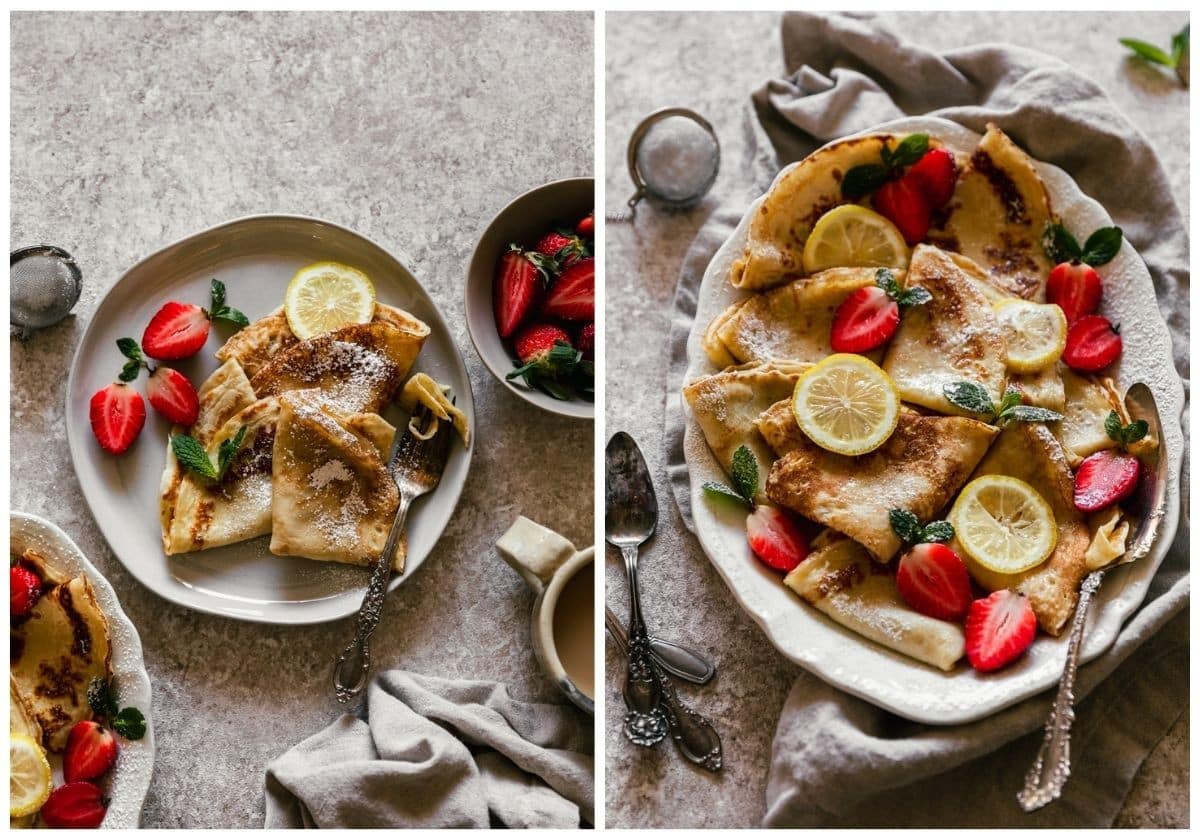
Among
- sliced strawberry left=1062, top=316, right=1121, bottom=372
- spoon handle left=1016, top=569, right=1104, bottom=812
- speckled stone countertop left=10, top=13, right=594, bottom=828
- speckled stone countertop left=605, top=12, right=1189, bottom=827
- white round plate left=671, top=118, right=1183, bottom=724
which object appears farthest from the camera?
speckled stone countertop left=10, top=13, right=594, bottom=828

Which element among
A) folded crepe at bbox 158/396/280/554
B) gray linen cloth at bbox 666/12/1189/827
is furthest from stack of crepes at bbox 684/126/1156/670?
folded crepe at bbox 158/396/280/554

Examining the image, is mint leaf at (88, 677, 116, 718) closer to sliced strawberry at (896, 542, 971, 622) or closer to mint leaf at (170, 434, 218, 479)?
mint leaf at (170, 434, 218, 479)

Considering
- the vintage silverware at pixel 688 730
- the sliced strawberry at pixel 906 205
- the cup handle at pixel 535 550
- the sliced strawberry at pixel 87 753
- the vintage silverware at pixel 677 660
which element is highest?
the sliced strawberry at pixel 906 205

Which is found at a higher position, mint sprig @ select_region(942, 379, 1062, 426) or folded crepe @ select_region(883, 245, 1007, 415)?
folded crepe @ select_region(883, 245, 1007, 415)

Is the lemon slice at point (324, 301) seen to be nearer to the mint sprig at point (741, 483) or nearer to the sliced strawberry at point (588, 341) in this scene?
the sliced strawberry at point (588, 341)

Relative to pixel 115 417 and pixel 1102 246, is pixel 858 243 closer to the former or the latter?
pixel 1102 246

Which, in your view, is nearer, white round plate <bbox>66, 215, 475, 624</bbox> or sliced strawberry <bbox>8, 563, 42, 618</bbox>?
sliced strawberry <bbox>8, 563, 42, 618</bbox>

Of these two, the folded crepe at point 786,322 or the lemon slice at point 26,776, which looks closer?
the lemon slice at point 26,776

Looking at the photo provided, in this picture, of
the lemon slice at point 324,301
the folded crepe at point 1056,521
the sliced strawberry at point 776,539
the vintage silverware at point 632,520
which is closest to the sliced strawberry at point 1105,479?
the folded crepe at point 1056,521
